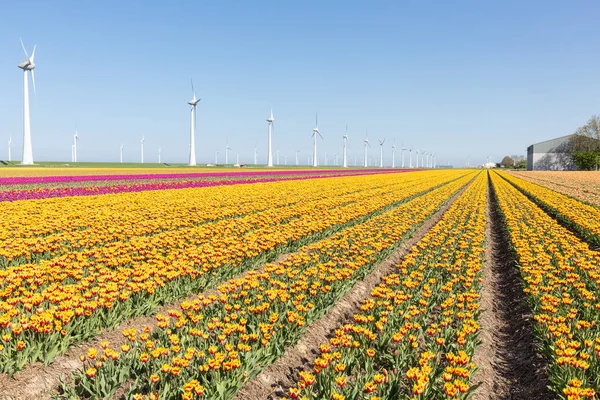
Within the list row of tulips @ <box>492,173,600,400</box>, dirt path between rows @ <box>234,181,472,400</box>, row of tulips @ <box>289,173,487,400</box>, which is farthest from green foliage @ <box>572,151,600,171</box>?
dirt path between rows @ <box>234,181,472,400</box>

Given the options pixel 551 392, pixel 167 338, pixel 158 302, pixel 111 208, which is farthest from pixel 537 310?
pixel 111 208

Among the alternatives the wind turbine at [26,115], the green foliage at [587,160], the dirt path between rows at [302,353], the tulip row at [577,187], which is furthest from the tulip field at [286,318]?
the green foliage at [587,160]

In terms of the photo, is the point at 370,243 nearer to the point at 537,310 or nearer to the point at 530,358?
the point at 537,310

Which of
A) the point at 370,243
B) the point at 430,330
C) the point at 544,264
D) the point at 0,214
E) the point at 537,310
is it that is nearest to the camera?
the point at 430,330

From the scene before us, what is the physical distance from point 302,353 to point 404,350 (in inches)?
60.2

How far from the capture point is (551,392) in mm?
5340

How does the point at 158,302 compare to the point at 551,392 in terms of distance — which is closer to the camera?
the point at 551,392

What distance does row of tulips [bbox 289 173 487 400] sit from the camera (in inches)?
184

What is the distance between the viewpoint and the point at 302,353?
6266mm

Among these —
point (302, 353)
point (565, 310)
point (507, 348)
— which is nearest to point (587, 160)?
point (565, 310)

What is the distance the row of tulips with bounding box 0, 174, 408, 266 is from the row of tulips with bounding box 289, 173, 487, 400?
26.1ft

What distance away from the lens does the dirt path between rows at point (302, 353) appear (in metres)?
5.25

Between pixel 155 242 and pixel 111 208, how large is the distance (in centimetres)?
915

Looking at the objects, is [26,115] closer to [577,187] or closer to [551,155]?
[577,187]
